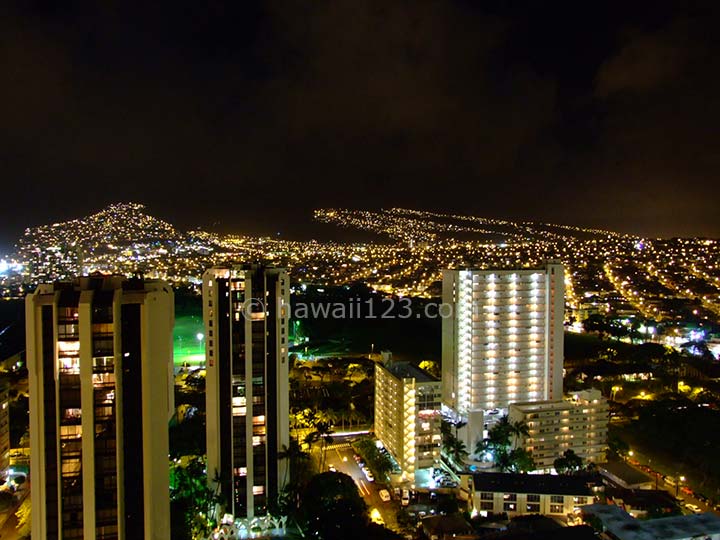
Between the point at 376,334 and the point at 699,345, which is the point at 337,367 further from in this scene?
the point at 699,345

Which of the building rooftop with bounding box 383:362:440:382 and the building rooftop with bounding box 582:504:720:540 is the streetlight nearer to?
the building rooftop with bounding box 582:504:720:540

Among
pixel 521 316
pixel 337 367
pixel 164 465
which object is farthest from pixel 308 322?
pixel 164 465

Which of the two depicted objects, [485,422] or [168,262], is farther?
[168,262]

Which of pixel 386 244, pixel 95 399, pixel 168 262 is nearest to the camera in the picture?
pixel 95 399

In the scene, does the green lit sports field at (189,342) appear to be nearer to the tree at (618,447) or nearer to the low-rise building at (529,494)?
the low-rise building at (529,494)

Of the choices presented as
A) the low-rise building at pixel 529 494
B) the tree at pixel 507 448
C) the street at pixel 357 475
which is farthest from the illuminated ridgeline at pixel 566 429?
the street at pixel 357 475

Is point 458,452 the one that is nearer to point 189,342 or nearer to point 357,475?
point 357,475

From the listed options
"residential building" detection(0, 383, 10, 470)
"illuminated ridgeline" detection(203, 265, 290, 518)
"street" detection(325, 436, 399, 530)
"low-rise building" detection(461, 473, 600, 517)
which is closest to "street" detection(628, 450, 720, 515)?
"low-rise building" detection(461, 473, 600, 517)
